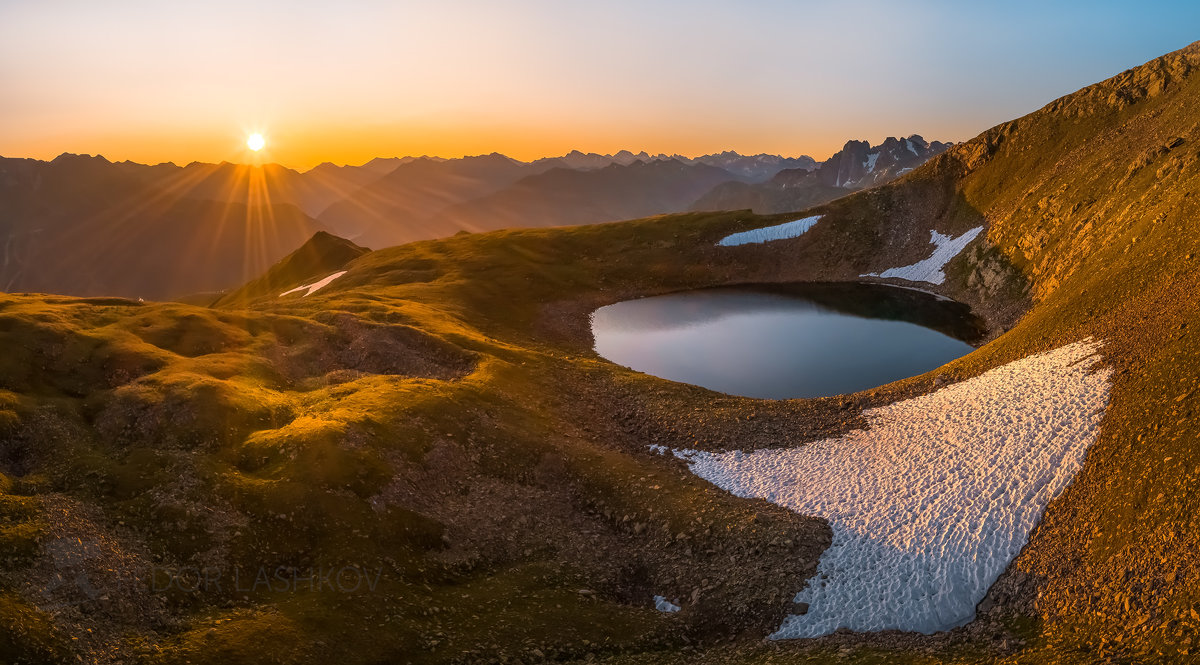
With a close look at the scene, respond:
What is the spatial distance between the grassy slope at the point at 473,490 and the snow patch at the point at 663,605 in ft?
2.63

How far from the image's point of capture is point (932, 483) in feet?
111

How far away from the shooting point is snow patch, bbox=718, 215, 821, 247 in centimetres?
13050

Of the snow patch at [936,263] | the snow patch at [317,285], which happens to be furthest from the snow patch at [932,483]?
the snow patch at [317,285]

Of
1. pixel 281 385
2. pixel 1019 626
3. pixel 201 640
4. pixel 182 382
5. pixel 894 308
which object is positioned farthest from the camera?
pixel 894 308

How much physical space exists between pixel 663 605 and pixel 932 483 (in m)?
16.8

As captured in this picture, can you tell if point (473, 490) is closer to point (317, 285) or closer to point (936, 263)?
point (936, 263)

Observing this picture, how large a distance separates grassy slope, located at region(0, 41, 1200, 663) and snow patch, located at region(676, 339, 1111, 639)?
4.36 ft

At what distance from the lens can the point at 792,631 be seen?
1005 inches

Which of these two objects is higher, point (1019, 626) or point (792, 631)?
point (1019, 626)

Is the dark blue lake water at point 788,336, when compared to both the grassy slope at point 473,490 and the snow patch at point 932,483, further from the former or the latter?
the snow patch at point 932,483

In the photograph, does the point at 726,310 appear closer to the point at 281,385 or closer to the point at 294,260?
the point at 281,385

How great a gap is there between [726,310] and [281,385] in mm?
69296

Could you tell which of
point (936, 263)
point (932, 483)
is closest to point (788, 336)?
point (932, 483)

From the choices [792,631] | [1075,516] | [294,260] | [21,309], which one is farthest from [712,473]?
[294,260]
